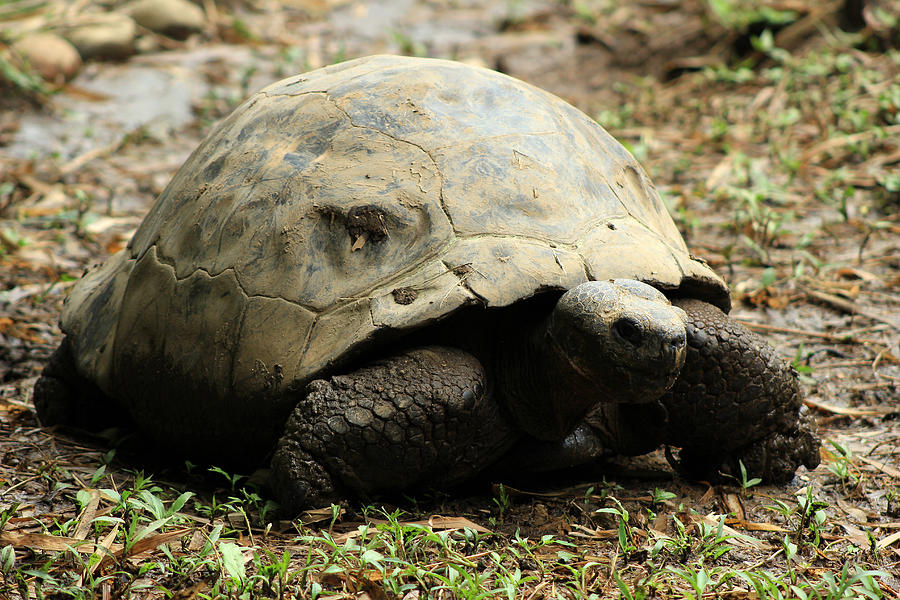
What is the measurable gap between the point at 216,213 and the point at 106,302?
29.5 inches

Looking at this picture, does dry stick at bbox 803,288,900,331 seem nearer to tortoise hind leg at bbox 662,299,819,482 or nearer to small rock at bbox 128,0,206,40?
tortoise hind leg at bbox 662,299,819,482

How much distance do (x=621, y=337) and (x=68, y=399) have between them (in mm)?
2384

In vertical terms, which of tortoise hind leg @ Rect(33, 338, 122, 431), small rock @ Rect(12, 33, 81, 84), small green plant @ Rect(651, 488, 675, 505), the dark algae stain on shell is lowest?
small green plant @ Rect(651, 488, 675, 505)

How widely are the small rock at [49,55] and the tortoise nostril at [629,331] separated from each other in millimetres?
7800

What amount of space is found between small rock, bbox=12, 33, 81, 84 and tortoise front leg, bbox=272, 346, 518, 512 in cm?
731

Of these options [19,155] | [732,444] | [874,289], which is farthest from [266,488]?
[19,155]

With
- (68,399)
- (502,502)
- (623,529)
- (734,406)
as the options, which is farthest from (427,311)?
(68,399)

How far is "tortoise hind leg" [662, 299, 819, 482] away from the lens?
10.1ft

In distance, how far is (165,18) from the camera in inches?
421

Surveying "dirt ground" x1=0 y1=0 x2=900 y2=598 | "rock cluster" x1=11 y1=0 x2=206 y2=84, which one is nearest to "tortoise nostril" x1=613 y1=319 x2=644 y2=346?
"dirt ground" x1=0 y1=0 x2=900 y2=598

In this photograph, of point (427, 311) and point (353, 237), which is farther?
point (353, 237)

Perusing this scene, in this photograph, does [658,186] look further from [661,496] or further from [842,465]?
[661,496]

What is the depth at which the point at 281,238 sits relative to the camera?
310 centimetres

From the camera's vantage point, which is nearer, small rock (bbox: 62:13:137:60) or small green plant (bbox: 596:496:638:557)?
small green plant (bbox: 596:496:638:557)
